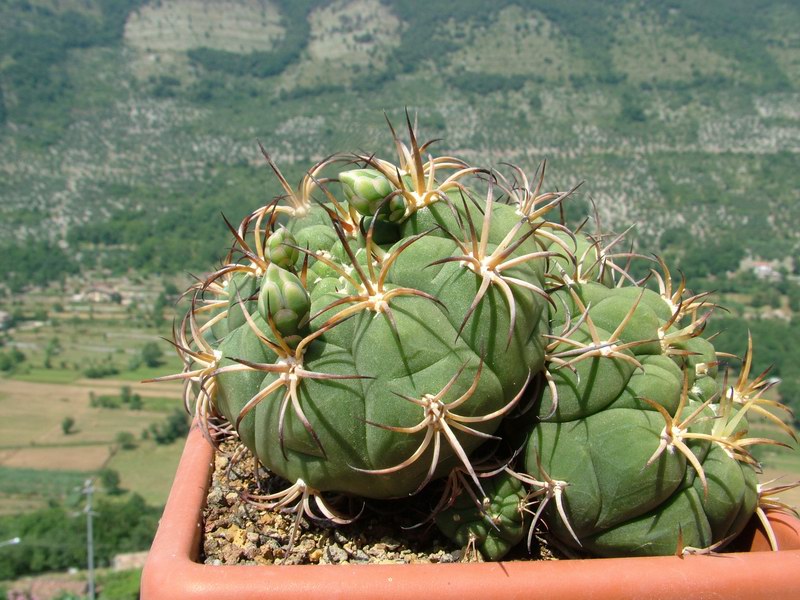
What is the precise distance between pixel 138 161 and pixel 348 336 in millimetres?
61906

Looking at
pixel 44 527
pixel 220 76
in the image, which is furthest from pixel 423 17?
pixel 44 527

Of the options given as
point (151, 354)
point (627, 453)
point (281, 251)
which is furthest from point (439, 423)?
point (151, 354)

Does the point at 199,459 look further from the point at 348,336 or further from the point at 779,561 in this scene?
the point at 779,561

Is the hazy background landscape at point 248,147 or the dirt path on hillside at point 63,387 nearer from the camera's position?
the hazy background landscape at point 248,147

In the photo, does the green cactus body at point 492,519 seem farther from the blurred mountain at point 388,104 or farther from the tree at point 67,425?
the tree at point 67,425

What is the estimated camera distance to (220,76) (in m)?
74.6

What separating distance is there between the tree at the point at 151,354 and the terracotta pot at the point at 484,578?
4656cm

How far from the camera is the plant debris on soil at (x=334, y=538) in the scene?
192 cm

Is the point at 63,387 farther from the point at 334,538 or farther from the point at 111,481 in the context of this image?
the point at 334,538

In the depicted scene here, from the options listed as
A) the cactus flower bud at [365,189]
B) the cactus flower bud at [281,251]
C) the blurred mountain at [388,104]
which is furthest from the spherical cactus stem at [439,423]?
→ the blurred mountain at [388,104]

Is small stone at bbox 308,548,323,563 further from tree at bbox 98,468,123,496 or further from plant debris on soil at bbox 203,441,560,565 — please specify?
tree at bbox 98,468,123,496

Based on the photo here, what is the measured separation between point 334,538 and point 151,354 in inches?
1845

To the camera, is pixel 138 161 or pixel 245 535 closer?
pixel 245 535

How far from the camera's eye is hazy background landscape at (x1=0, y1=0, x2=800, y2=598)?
3694 centimetres
